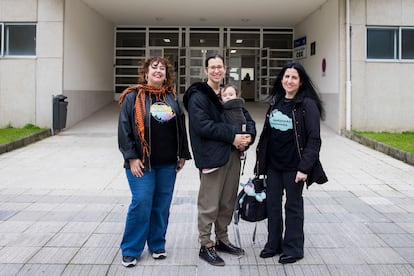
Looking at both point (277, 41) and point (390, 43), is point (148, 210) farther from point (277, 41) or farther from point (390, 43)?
point (277, 41)

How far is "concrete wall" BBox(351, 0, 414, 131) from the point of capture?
12.8 meters

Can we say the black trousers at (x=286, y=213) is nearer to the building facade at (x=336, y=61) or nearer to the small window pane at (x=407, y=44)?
the building facade at (x=336, y=61)

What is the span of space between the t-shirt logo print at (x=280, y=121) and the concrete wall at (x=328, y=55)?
Answer: 9.62m

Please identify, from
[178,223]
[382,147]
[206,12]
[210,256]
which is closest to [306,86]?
[210,256]

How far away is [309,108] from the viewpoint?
374 centimetres

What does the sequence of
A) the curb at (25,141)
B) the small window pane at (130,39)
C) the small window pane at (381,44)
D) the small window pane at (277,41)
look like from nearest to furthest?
the curb at (25,141) < the small window pane at (381,44) < the small window pane at (277,41) < the small window pane at (130,39)

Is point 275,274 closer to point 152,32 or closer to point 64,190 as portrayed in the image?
point 64,190

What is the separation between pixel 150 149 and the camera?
3.63 metres

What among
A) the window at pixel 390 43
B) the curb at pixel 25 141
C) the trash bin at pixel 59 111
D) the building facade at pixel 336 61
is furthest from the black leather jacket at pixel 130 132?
the window at pixel 390 43

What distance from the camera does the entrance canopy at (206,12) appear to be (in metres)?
14.8

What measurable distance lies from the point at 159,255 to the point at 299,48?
15.8 meters

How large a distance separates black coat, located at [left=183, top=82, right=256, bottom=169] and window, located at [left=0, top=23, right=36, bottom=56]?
432 inches

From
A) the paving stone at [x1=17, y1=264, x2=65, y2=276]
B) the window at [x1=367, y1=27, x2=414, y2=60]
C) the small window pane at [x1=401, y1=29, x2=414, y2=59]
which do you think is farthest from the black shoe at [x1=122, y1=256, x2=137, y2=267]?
the small window pane at [x1=401, y1=29, x2=414, y2=59]

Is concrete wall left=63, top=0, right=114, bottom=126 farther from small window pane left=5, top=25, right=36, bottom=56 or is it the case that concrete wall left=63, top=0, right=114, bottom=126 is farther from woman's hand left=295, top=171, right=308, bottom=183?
woman's hand left=295, top=171, right=308, bottom=183
